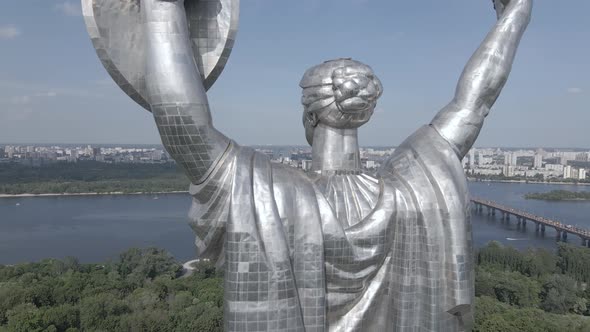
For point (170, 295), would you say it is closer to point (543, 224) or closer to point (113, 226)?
point (113, 226)

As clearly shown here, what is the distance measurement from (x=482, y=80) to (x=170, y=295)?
1549 cm

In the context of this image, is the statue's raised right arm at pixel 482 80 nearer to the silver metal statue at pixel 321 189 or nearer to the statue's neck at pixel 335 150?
the silver metal statue at pixel 321 189

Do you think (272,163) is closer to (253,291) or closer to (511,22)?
(253,291)

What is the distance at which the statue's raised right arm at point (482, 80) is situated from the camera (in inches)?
134

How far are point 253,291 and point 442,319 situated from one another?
4.37 feet

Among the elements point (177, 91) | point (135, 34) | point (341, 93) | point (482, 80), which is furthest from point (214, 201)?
point (482, 80)

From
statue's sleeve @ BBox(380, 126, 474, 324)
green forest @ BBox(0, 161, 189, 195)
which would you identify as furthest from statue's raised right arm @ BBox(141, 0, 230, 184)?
green forest @ BBox(0, 161, 189, 195)

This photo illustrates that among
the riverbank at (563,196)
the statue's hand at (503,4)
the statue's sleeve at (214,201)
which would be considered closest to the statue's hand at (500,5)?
the statue's hand at (503,4)

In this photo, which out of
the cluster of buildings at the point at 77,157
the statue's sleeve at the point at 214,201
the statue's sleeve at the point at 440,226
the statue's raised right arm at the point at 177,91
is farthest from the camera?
the cluster of buildings at the point at 77,157

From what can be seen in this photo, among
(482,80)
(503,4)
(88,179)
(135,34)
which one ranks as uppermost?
(503,4)

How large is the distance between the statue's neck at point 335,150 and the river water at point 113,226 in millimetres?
25982

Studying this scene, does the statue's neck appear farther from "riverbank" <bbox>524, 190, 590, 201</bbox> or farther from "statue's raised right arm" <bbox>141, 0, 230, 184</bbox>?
"riverbank" <bbox>524, 190, 590, 201</bbox>

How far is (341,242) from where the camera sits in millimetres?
3070

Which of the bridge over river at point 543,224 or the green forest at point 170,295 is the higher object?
the green forest at point 170,295
